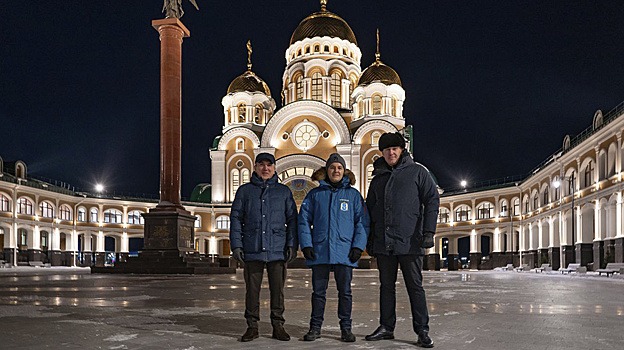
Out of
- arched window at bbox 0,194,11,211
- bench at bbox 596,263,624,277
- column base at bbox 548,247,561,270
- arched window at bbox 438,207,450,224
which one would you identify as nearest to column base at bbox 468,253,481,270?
arched window at bbox 438,207,450,224

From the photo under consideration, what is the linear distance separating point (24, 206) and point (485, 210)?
139 ft

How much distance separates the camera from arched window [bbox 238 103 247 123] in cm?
6594

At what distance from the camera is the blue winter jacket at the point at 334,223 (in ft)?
20.5

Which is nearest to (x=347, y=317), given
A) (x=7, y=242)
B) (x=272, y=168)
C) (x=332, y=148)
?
(x=272, y=168)

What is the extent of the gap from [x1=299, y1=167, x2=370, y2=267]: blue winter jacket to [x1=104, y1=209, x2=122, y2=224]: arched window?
2386 inches

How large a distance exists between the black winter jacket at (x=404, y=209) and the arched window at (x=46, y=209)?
178ft

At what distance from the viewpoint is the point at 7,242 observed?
50094mm

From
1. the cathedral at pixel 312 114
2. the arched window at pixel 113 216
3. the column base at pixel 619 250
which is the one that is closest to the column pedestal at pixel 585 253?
the column base at pixel 619 250

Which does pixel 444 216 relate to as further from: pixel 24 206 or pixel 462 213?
pixel 24 206

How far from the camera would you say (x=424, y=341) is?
224 inches

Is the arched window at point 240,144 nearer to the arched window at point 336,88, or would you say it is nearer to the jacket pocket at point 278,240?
the arched window at point 336,88

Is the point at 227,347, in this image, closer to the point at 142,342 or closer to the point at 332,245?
the point at 142,342

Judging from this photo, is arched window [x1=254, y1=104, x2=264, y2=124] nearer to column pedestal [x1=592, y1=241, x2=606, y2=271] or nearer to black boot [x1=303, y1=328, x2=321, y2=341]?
column pedestal [x1=592, y1=241, x2=606, y2=271]

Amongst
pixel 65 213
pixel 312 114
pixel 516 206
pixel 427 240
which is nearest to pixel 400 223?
pixel 427 240
